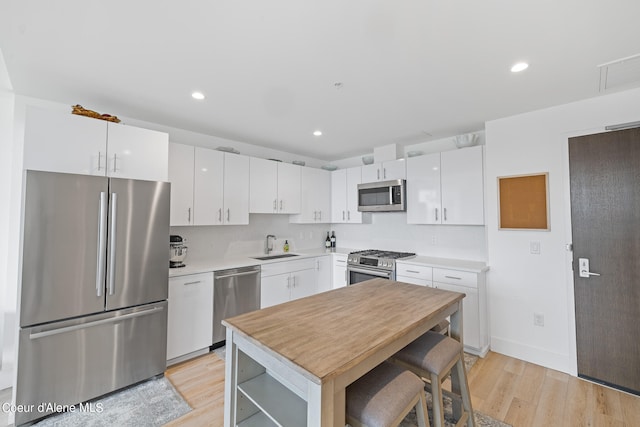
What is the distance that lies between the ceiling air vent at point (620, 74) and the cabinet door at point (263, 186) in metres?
3.39

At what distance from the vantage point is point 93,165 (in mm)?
2229

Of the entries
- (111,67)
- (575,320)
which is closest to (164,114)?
(111,67)

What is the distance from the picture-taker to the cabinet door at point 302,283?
3.80 meters

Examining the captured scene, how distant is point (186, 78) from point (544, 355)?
13.5ft

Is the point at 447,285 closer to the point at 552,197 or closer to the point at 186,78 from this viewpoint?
the point at 552,197

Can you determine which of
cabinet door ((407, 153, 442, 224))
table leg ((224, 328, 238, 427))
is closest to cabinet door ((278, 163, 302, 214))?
cabinet door ((407, 153, 442, 224))

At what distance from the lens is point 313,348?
120 centimetres

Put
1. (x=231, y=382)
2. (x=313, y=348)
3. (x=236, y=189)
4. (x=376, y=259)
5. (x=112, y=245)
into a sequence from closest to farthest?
(x=313, y=348), (x=231, y=382), (x=112, y=245), (x=236, y=189), (x=376, y=259)

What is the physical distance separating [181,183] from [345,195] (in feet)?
8.22

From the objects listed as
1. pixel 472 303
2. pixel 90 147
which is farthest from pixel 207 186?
pixel 472 303

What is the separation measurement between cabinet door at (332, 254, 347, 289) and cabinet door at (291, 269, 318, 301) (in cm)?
37

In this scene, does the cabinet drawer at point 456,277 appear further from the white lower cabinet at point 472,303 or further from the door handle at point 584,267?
the door handle at point 584,267

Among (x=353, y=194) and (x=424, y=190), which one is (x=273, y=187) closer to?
(x=353, y=194)

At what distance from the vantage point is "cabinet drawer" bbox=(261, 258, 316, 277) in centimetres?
350
